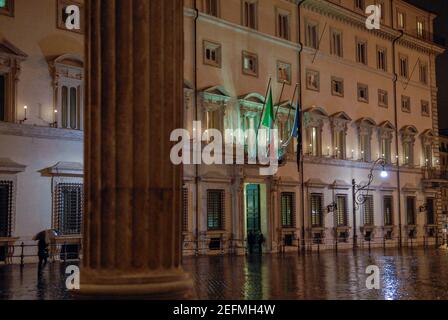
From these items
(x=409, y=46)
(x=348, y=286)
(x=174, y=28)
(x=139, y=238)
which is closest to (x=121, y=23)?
(x=174, y=28)

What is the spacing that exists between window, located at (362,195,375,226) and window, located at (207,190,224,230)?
514 inches

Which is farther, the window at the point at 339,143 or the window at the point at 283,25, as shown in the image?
the window at the point at 339,143

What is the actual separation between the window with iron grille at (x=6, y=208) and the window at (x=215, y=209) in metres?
10.4

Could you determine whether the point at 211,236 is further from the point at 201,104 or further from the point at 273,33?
the point at 273,33

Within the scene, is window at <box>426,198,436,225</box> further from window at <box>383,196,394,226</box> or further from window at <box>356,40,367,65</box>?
window at <box>356,40,367,65</box>

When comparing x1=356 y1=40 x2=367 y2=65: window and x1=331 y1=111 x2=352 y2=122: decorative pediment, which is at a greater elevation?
x1=356 y1=40 x2=367 y2=65: window

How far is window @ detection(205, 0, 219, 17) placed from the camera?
32938mm

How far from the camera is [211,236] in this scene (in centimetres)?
3197

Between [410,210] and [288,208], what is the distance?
14274 mm

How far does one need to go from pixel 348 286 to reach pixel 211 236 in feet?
48.7

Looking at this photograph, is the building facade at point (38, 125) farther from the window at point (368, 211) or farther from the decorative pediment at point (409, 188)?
the decorative pediment at point (409, 188)

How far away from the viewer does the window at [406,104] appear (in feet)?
156

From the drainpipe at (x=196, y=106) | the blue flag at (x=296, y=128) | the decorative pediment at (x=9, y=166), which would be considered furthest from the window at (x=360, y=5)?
the decorative pediment at (x=9, y=166)

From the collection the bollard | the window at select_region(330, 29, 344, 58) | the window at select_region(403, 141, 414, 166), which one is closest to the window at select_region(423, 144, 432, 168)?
the window at select_region(403, 141, 414, 166)
